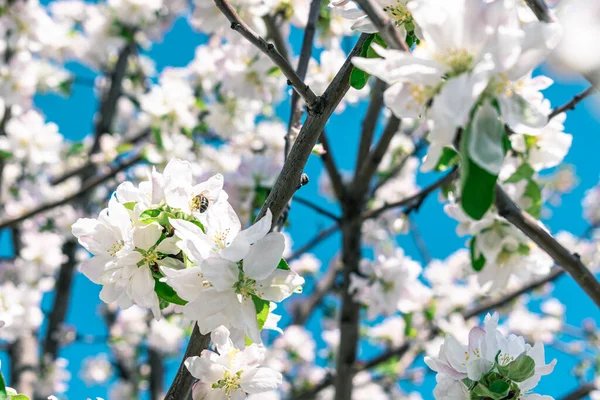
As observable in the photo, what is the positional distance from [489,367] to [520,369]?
0.06m

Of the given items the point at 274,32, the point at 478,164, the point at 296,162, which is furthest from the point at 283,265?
the point at 274,32

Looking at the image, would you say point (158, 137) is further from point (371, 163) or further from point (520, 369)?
point (520, 369)

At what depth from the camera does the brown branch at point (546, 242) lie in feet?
3.82

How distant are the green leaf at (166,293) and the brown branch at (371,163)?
1.84 metres

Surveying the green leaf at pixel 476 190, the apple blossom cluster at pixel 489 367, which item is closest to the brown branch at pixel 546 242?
the apple blossom cluster at pixel 489 367

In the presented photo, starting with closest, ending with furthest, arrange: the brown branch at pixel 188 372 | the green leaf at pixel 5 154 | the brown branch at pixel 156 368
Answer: the brown branch at pixel 188 372 → the green leaf at pixel 5 154 → the brown branch at pixel 156 368

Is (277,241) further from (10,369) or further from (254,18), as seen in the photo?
(10,369)

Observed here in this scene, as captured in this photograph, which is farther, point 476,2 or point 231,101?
point 231,101

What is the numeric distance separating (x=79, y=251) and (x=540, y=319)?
3869 mm

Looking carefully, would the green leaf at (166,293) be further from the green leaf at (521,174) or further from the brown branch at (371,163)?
the brown branch at (371,163)

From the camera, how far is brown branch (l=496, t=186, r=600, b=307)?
1.17 meters

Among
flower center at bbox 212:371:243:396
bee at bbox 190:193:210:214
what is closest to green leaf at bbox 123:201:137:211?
bee at bbox 190:193:210:214

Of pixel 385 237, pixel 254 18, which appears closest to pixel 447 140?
pixel 254 18

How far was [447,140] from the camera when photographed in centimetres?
73
